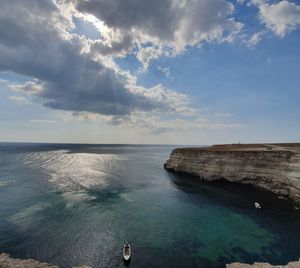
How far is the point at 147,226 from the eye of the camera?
107 ft

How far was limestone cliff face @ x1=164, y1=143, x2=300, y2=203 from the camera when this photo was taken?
4784cm

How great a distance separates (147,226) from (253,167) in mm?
39545

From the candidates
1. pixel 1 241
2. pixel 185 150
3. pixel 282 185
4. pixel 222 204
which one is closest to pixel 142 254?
pixel 1 241

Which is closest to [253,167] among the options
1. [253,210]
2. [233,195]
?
[233,195]

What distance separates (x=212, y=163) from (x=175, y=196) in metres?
24.1

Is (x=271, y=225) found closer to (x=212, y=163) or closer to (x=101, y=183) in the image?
(x=212, y=163)

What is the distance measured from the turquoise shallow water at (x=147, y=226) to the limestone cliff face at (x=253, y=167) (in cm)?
405

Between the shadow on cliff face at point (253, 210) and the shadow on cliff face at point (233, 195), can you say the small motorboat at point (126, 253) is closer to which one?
the shadow on cliff face at point (253, 210)

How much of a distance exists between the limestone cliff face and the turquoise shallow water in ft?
13.3

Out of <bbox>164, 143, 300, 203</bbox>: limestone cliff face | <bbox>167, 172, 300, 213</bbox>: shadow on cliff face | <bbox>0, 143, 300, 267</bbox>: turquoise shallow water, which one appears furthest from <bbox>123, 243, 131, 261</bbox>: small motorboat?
<bbox>164, 143, 300, 203</bbox>: limestone cliff face

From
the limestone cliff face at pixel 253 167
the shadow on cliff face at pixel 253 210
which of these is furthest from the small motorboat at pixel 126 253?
the limestone cliff face at pixel 253 167

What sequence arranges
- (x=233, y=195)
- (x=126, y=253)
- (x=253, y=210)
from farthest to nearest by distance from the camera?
(x=233, y=195) < (x=253, y=210) < (x=126, y=253)

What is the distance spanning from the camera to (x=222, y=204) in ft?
146

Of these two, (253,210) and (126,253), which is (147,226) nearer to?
(126,253)
